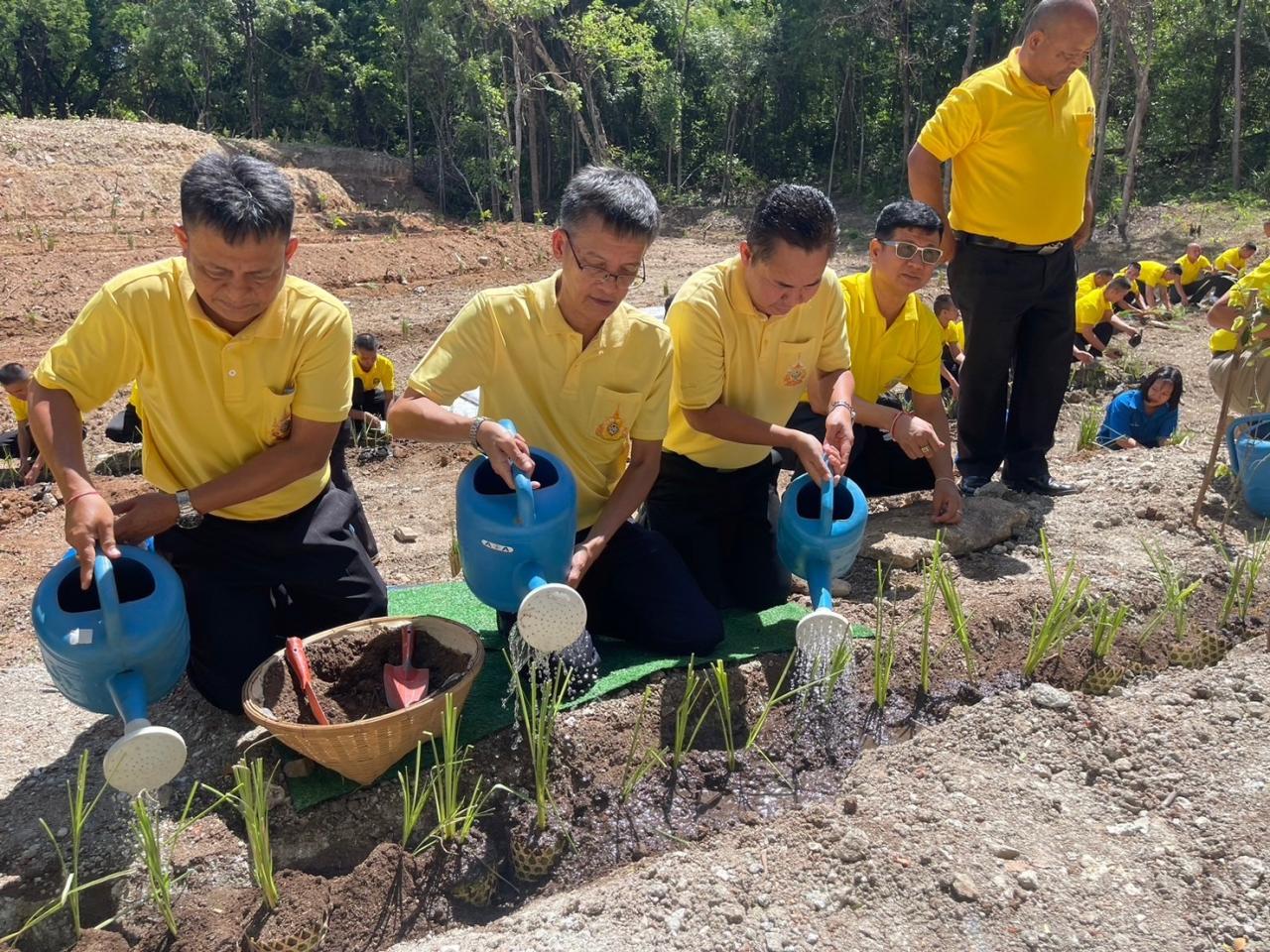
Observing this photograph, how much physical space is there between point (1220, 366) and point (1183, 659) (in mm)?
2048

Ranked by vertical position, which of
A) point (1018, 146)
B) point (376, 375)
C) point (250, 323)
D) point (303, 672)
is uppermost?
point (1018, 146)

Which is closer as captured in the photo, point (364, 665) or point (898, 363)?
point (364, 665)

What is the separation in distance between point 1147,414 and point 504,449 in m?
4.21

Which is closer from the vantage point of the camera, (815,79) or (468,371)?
(468,371)

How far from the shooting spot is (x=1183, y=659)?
8.48 feet

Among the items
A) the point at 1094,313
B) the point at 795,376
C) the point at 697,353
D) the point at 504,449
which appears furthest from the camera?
the point at 1094,313

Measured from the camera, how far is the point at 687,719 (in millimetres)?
2207

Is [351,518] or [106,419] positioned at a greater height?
[351,518]

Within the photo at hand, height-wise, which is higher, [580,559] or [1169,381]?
[580,559]

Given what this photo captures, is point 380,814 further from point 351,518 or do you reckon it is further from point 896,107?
point 896,107

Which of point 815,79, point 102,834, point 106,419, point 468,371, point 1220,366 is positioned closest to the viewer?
point 102,834

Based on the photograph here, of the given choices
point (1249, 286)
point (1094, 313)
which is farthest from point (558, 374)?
point (1094, 313)

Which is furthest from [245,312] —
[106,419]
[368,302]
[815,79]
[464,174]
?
[815,79]

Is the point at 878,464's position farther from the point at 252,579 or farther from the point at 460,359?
the point at 252,579
